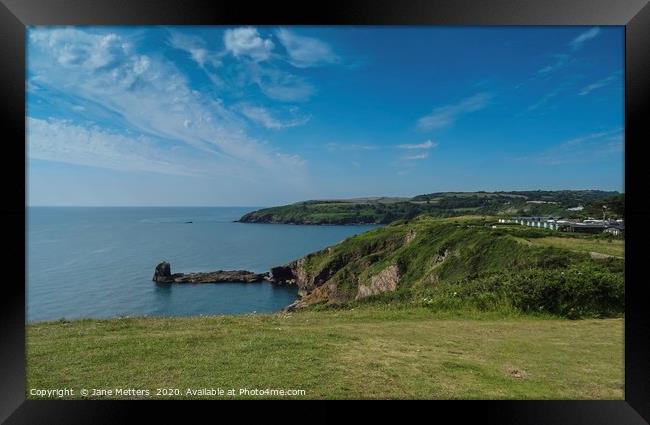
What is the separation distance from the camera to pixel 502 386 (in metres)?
3.40

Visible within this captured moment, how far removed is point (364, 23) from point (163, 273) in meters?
22.2

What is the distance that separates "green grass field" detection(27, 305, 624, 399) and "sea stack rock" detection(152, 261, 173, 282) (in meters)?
17.4

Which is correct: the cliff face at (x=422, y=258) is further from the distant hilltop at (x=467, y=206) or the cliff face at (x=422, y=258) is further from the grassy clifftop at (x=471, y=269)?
the distant hilltop at (x=467, y=206)

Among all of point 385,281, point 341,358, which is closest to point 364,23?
point 341,358

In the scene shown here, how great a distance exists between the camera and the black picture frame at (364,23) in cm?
291

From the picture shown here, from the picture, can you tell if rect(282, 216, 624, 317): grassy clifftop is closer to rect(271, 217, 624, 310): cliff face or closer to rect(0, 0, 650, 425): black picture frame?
rect(271, 217, 624, 310): cliff face

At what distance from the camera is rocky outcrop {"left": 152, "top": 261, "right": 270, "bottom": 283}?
20.8 m

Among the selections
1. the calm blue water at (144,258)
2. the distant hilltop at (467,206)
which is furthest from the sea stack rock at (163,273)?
the distant hilltop at (467,206)

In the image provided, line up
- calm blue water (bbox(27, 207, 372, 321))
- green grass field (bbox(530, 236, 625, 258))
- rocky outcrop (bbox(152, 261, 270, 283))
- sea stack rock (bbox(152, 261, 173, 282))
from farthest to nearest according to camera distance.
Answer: rocky outcrop (bbox(152, 261, 270, 283)) → sea stack rock (bbox(152, 261, 173, 282)) → calm blue water (bbox(27, 207, 372, 321)) → green grass field (bbox(530, 236, 625, 258))

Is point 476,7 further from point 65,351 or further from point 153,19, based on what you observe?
point 65,351

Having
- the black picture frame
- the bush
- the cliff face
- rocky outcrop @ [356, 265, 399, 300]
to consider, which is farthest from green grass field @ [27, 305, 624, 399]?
rocky outcrop @ [356, 265, 399, 300]

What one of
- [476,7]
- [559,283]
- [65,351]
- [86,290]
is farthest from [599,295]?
[86,290]

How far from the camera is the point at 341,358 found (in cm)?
373

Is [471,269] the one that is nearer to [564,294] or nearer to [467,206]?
[467,206]
